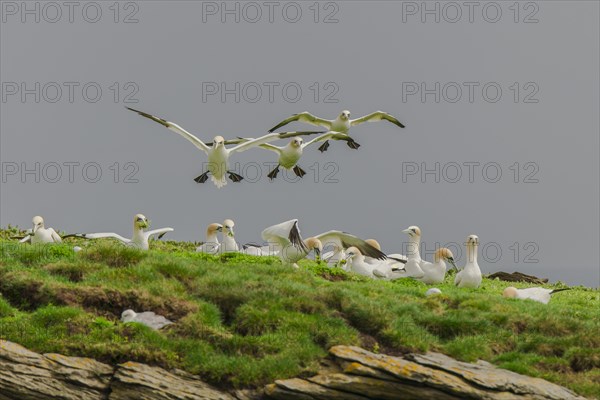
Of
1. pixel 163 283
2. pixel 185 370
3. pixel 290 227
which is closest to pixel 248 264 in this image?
pixel 290 227

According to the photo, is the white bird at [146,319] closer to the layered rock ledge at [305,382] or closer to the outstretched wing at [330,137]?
the layered rock ledge at [305,382]

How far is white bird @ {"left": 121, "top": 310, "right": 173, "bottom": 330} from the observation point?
19791 mm

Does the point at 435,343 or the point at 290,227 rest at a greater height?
the point at 290,227

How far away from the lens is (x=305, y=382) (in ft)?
59.1

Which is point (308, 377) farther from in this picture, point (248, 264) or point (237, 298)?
point (248, 264)

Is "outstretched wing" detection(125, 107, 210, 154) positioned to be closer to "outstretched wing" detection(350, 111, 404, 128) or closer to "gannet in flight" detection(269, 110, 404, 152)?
"gannet in flight" detection(269, 110, 404, 152)

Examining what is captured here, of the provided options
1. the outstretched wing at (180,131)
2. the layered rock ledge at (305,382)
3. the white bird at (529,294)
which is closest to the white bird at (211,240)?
the outstretched wing at (180,131)

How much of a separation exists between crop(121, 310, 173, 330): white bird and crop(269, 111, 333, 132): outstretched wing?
46.8 feet

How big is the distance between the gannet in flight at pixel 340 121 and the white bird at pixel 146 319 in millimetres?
14271

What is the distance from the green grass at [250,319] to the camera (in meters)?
18.8

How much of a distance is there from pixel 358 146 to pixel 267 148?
3350 millimetres

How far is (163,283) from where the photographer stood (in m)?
21.3

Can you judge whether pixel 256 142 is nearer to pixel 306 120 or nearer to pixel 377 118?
pixel 306 120

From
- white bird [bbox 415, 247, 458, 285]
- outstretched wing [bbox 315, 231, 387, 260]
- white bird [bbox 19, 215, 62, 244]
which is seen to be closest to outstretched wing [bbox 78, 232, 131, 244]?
white bird [bbox 19, 215, 62, 244]
